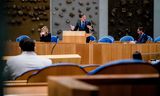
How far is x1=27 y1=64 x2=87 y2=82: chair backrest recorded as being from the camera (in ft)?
10.9

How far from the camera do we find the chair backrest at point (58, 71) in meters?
3.33

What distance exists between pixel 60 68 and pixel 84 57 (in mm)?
8167

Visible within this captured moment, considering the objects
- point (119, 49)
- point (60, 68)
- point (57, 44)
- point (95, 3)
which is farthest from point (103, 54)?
point (95, 3)

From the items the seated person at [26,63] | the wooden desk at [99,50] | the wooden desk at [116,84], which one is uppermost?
the wooden desk at [116,84]

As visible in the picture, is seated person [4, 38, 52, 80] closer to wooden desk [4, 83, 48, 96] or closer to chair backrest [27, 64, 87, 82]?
chair backrest [27, 64, 87, 82]

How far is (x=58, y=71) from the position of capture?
11.0 feet

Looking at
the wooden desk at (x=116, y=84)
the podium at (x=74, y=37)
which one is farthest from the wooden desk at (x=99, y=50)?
the wooden desk at (x=116, y=84)

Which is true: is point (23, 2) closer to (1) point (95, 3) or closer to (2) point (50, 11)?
(2) point (50, 11)

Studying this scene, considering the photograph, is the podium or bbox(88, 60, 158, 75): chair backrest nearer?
bbox(88, 60, 158, 75): chair backrest

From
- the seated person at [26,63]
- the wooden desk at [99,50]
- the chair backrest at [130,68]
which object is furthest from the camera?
the wooden desk at [99,50]

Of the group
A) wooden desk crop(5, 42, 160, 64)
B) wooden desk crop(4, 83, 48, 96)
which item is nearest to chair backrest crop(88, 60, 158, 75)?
wooden desk crop(4, 83, 48, 96)

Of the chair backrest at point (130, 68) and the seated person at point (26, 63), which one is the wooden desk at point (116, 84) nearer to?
the chair backrest at point (130, 68)

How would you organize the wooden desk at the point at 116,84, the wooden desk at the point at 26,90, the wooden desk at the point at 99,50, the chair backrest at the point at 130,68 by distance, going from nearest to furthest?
the wooden desk at the point at 116,84 → the chair backrest at the point at 130,68 → the wooden desk at the point at 26,90 → the wooden desk at the point at 99,50

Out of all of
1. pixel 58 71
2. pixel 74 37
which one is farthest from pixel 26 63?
pixel 74 37
